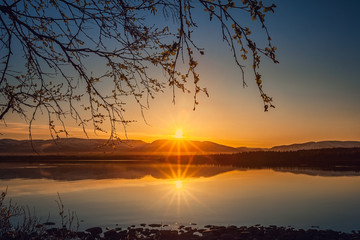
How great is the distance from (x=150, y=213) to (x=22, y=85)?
11707 mm

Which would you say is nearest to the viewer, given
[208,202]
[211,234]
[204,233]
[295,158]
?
[211,234]

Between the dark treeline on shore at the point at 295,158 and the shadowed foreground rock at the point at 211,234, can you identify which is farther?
the dark treeline on shore at the point at 295,158

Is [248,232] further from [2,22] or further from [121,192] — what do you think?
[121,192]

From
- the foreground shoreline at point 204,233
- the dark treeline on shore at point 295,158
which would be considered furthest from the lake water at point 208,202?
the dark treeline on shore at point 295,158

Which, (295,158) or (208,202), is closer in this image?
(208,202)

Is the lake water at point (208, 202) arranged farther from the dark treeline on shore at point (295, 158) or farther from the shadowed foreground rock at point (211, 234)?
the dark treeline on shore at point (295, 158)

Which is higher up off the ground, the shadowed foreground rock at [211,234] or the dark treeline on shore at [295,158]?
the dark treeline on shore at [295,158]

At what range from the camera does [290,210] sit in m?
17.8

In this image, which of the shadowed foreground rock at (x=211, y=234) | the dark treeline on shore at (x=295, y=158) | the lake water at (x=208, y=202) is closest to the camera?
the shadowed foreground rock at (x=211, y=234)

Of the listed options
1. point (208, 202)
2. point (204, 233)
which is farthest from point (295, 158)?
point (204, 233)

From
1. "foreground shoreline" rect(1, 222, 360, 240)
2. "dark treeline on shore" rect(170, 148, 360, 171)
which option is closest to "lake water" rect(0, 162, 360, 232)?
"foreground shoreline" rect(1, 222, 360, 240)

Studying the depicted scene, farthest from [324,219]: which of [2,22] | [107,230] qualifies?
[2,22]

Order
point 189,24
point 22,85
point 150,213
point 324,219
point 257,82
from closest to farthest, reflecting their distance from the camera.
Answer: point 257,82
point 189,24
point 22,85
point 324,219
point 150,213

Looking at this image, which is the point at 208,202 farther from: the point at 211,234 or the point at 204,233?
the point at 211,234
